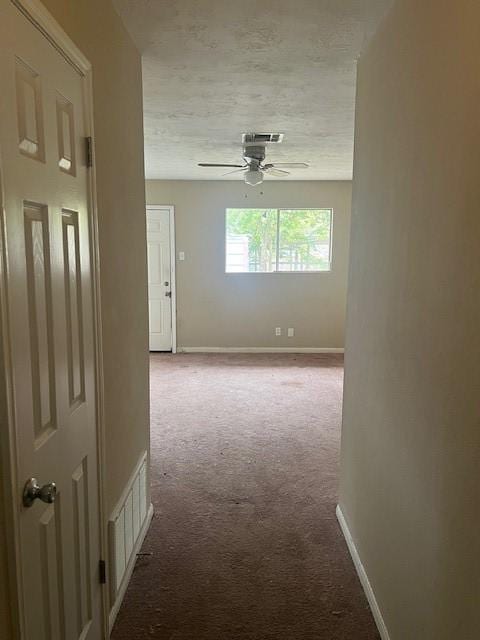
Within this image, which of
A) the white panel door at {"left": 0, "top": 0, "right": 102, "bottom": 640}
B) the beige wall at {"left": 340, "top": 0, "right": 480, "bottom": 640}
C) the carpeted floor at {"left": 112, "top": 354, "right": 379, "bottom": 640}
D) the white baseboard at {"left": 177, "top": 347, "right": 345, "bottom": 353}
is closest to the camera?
the white panel door at {"left": 0, "top": 0, "right": 102, "bottom": 640}

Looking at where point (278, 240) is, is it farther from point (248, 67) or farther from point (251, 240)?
point (248, 67)

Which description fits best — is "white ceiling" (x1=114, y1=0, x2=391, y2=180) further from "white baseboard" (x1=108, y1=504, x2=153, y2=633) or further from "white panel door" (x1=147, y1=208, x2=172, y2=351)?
"white baseboard" (x1=108, y1=504, x2=153, y2=633)

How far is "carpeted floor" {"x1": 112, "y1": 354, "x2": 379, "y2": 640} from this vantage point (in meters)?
1.98

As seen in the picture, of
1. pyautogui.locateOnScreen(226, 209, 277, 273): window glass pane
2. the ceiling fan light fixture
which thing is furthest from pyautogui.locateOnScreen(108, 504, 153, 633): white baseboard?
pyautogui.locateOnScreen(226, 209, 277, 273): window glass pane

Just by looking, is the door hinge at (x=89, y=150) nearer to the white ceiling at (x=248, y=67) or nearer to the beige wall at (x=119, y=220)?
the beige wall at (x=119, y=220)

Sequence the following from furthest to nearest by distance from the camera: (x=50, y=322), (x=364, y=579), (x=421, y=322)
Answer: (x=364, y=579), (x=421, y=322), (x=50, y=322)

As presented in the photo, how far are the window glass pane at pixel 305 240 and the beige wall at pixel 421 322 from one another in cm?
443

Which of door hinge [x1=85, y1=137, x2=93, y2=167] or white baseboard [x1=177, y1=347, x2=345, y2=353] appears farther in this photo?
white baseboard [x1=177, y1=347, x2=345, y2=353]

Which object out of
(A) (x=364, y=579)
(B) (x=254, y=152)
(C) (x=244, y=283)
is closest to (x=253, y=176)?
(B) (x=254, y=152)

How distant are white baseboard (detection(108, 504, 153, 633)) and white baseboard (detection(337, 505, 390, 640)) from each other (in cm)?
110

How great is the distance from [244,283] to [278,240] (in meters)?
0.80

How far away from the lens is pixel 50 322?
130 cm

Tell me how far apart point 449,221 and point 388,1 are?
112 cm

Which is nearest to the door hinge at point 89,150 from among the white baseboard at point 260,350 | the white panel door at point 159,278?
the white panel door at point 159,278
